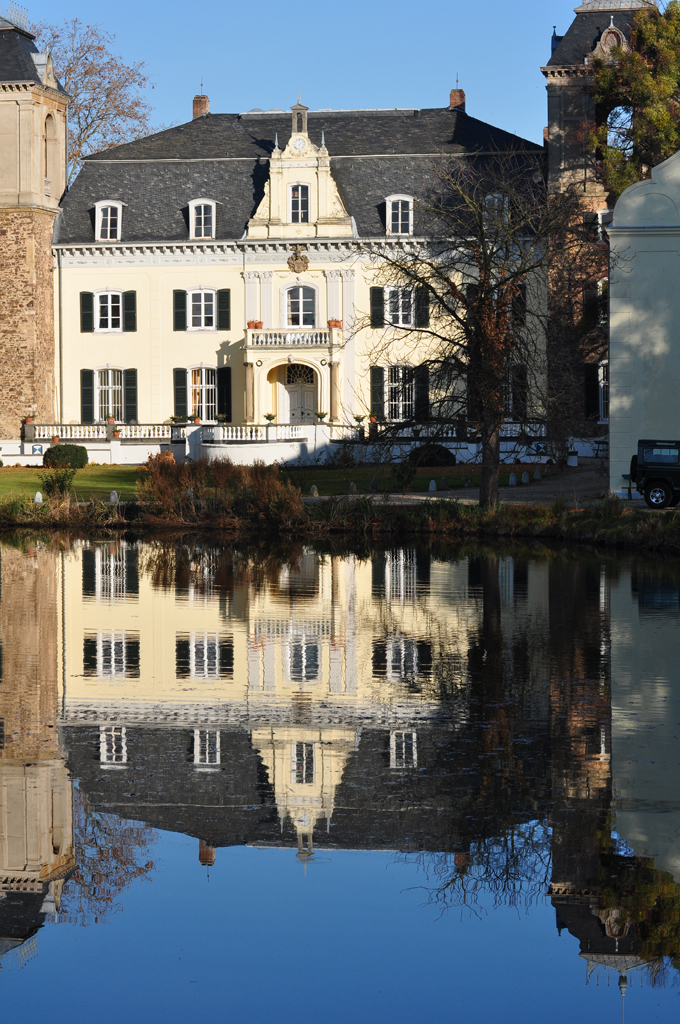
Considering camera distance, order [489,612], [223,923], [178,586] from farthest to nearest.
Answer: [178,586], [489,612], [223,923]

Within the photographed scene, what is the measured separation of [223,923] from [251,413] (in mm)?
40904

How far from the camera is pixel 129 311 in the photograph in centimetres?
4866

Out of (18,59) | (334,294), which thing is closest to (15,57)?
(18,59)

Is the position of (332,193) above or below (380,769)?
above

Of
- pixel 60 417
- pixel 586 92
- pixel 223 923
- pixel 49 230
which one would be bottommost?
pixel 223 923

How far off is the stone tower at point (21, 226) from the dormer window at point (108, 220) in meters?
1.99

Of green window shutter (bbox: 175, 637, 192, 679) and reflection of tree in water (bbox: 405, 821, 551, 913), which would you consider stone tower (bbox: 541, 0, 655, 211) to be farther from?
reflection of tree in water (bbox: 405, 821, 551, 913)

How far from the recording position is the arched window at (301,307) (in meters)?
48.1

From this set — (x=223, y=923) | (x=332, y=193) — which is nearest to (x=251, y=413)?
(x=332, y=193)

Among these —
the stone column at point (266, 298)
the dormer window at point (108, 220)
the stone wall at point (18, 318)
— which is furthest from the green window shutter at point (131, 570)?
the dormer window at point (108, 220)

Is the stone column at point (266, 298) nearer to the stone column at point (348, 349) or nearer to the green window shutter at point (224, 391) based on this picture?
the green window shutter at point (224, 391)

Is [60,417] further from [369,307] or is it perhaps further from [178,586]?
[178,586]

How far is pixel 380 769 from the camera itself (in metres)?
8.59

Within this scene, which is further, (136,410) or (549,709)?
(136,410)
